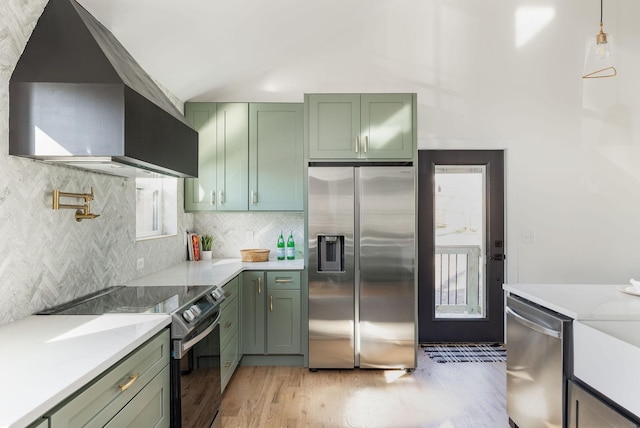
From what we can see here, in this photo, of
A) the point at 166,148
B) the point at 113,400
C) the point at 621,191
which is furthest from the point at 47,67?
the point at 621,191

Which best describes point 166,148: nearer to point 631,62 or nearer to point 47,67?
point 47,67

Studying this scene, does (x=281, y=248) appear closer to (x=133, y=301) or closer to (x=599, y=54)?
(x=133, y=301)

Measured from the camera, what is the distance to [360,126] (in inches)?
126

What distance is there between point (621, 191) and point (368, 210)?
269 cm

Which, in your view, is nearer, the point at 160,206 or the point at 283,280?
the point at 283,280

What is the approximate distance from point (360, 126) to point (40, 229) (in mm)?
2376

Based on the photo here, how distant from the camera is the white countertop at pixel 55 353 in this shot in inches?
36.3

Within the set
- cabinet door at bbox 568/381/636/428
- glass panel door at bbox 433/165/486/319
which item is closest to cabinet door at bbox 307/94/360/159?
glass panel door at bbox 433/165/486/319

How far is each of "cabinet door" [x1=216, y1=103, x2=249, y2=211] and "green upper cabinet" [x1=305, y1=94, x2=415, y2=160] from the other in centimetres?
70

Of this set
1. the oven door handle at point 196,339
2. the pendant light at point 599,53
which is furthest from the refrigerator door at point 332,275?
the pendant light at point 599,53

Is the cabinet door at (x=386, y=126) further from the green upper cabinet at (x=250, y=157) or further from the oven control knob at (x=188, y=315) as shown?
the oven control knob at (x=188, y=315)

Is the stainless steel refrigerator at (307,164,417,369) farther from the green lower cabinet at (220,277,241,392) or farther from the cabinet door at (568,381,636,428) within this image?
the cabinet door at (568,381,636,428)

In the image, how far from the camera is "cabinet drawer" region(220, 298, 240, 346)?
2627 mm

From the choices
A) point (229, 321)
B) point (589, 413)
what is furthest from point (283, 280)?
point (589, 413)
